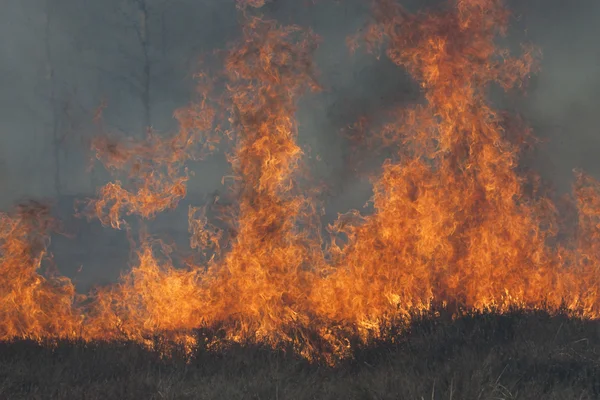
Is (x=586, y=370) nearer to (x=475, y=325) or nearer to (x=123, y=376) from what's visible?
(x=475, y=325)

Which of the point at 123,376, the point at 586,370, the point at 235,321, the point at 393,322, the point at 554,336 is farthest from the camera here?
the point at 235,321

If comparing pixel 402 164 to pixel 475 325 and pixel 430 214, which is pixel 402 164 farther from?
pixel 475 325

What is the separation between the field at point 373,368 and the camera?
6176 millimetres

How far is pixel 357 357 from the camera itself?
28.5ft

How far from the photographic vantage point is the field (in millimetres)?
6176

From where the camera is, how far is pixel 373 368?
803 cm

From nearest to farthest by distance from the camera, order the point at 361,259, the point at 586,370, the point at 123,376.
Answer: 1. the point at 586,370
2. the point at 123,376
3. the point at 361,259

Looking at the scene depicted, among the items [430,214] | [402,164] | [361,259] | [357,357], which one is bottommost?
[357,357]

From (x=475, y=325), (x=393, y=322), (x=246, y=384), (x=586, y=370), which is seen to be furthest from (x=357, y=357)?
(x=586, y=370)

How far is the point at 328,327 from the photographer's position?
971cm

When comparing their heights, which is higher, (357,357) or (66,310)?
(66,310)

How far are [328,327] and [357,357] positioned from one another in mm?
1094

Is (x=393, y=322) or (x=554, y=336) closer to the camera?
(x=554, y=336)

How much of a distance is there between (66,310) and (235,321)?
11.6 ft
